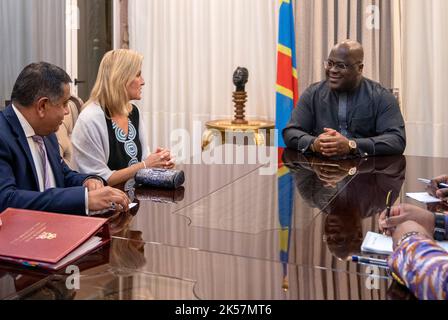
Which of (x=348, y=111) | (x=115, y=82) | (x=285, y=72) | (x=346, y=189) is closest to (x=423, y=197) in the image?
(x=346, y=189)

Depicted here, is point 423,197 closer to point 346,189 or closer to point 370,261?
point 346,189

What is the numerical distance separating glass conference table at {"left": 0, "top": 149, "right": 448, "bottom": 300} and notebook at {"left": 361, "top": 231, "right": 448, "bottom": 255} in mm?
34

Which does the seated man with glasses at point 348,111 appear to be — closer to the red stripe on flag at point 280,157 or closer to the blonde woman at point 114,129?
the red stripe on flag at point 280,157

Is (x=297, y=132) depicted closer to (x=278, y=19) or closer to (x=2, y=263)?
(x=278, y=19)

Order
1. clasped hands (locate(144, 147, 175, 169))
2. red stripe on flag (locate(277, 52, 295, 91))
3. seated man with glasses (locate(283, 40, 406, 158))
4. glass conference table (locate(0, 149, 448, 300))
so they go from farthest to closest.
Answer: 1. red stripe on flag (locate(277, 52, 295, 91))
2. seated man with glasses (locate(283, 40, 406, 158))
3. clasped hands (locate(144, 147, 175, 169))
4. glass conference table (locate(0, 149, 448, 300))

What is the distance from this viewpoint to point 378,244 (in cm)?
180

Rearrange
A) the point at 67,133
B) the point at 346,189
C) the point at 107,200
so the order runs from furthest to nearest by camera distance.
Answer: the point at 67,133 < the point at 346,189 < the point at 107,200

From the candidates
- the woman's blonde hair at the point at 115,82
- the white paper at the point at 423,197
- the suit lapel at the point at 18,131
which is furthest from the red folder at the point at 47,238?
the woman's blonde hair at the point at 115,82

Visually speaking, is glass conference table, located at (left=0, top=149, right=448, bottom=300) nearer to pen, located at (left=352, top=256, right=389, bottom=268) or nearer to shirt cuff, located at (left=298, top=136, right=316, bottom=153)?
pen, located at (left=352, top=256, right=389, bottom=268)

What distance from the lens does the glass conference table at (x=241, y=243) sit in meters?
1.49

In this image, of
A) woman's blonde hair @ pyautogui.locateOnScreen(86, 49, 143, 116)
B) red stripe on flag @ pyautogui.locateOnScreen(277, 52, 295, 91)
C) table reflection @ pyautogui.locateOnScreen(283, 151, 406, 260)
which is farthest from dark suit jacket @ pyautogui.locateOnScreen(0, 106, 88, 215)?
red stripe on flag @ pyautogui.locateOnScreen(277, 52, 295, 91)

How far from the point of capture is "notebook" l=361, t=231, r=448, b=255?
1751 mm

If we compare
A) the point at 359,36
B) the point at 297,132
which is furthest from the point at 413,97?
the point at 297,132

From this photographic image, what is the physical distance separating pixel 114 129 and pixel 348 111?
146 cm
